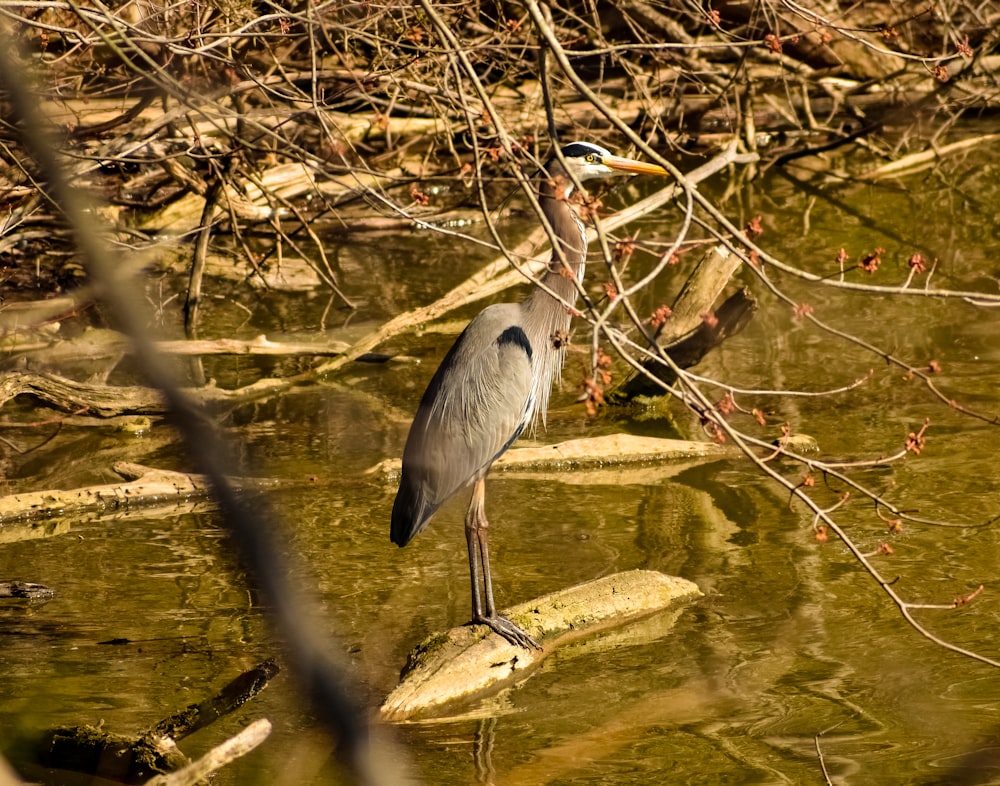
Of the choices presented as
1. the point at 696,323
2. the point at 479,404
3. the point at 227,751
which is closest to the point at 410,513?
the point at 479,404

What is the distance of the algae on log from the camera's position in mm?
4254

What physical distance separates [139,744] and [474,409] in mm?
1912

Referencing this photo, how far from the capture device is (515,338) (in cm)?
511

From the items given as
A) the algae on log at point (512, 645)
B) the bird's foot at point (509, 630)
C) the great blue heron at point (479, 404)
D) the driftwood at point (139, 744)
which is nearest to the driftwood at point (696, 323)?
the great blue heron at point (479, 404)

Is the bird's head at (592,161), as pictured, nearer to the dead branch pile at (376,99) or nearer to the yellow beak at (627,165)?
the yellow beak at (627,165)

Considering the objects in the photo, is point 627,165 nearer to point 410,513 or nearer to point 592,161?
point 592,161

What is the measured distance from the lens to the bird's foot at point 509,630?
4.52 m

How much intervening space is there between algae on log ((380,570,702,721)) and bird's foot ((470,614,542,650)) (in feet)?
0.07

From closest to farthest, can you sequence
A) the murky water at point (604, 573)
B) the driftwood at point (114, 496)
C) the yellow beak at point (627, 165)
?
the murky water at point (604, 573)
the yellow beak at point (627, 165)
the driftwood at point (114, 496)

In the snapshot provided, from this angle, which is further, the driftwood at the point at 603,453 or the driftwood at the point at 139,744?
the driftwood at the point at 603,453

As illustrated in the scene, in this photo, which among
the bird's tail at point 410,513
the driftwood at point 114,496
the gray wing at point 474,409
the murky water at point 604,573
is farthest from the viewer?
the driftwood at point 114,496

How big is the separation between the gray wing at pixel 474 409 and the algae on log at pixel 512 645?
2.02 feet

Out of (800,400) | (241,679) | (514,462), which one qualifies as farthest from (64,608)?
(800,400)

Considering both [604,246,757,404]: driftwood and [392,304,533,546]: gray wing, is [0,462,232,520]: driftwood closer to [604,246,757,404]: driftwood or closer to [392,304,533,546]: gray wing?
[392,304,533,546]: gray wing
